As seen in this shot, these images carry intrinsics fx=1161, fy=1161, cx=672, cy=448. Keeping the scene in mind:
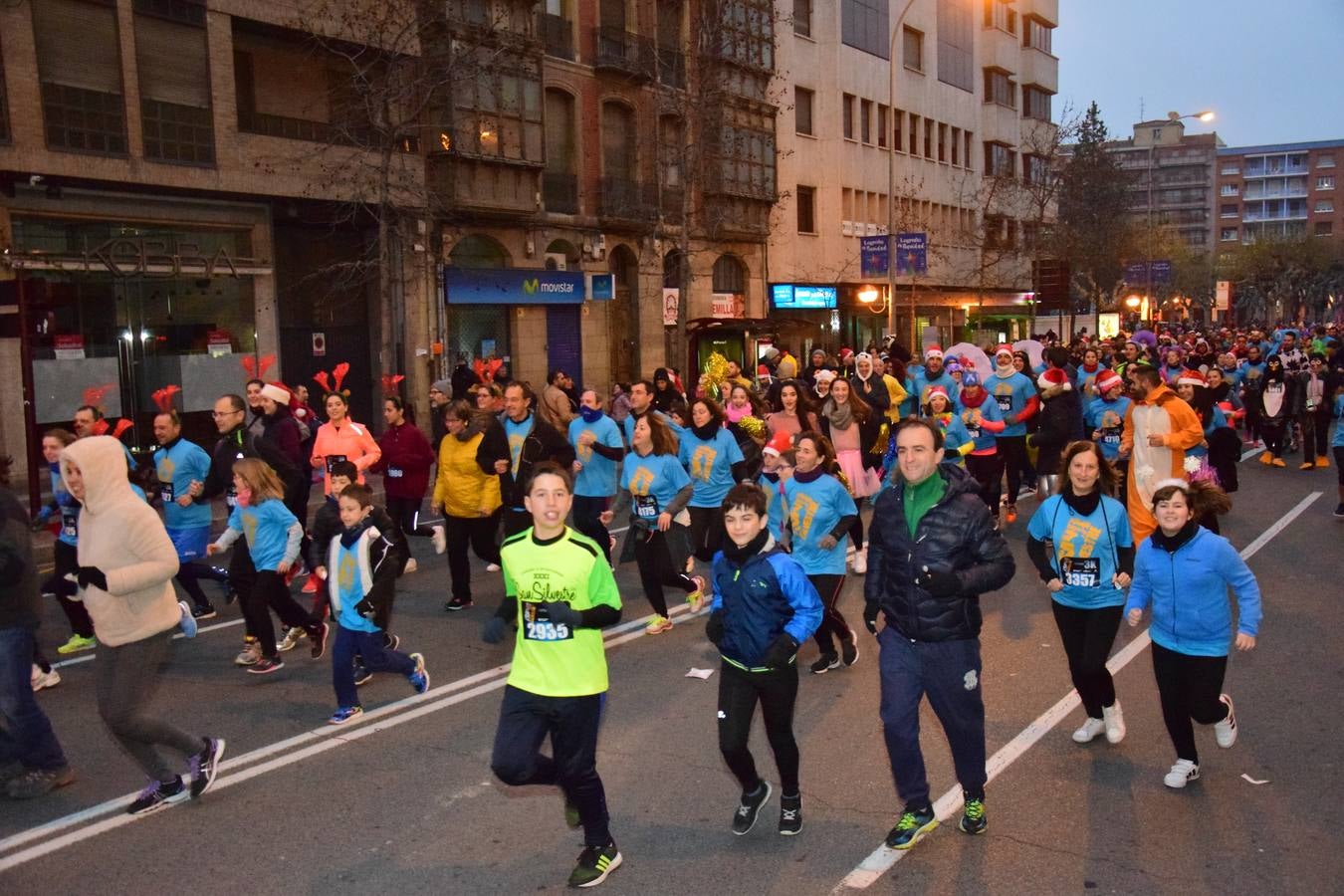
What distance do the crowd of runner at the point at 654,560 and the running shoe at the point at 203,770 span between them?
0.01 metres

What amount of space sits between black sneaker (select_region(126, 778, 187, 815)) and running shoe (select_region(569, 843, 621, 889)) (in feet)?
7.21

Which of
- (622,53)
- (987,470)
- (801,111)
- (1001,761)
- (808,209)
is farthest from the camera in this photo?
(808,209)

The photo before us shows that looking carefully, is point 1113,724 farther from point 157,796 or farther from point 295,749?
point 157,796

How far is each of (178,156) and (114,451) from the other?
15328 millimetres

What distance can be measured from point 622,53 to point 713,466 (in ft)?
77.8

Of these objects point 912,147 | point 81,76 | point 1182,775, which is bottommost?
point 1182,775

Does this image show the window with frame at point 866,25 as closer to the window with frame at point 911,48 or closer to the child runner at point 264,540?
the window with frame at point 911,48

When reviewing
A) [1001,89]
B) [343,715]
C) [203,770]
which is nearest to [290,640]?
[343,715]

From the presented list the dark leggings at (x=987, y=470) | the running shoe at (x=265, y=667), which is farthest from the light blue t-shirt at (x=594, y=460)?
the dark leggings at (x=987, y=470)

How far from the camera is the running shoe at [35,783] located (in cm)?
586

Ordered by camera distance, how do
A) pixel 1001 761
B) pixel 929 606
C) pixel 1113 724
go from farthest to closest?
pixel 1113 724, pixel 1001 761, pixel 929 606

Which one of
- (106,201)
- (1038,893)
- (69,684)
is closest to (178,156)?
(106,201)

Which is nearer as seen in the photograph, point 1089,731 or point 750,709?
point 750,709

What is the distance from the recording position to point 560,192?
28.9m
